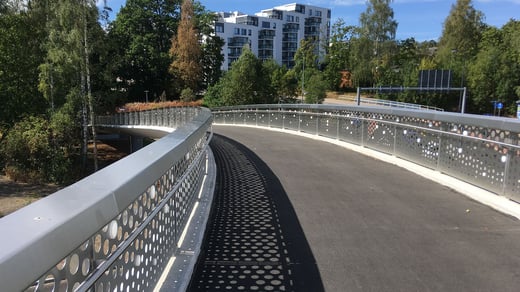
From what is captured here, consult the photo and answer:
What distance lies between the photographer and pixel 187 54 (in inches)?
2254

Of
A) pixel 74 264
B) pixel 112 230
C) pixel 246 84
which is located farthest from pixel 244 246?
pixel 246 84

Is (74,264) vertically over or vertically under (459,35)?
under

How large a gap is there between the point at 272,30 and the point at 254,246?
374 feet

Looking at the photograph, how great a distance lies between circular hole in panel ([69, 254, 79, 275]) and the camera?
5.94 ft

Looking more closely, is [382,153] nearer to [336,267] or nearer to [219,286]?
[336,267]

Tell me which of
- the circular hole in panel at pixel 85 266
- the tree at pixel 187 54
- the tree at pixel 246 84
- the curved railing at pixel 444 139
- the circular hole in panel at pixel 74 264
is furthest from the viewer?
the tree at pixel 187 54

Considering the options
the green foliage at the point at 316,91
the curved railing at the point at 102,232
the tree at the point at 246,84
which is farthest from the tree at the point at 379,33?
the curved railing at the point at 102,232

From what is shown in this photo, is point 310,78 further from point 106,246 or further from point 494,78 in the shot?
point 106,246

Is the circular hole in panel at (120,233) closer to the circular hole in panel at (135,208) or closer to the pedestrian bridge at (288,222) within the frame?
the pedestrian bridge at (288,222)

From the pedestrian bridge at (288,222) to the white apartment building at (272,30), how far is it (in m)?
96.7

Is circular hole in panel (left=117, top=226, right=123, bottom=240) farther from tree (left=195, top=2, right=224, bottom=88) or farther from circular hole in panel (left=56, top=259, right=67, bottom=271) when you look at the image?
tree (left=195, top=2, right=224, bottom=88)

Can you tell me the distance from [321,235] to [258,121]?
58.0 feet

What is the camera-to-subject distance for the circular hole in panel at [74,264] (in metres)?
1.81

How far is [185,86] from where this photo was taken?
190 ft
